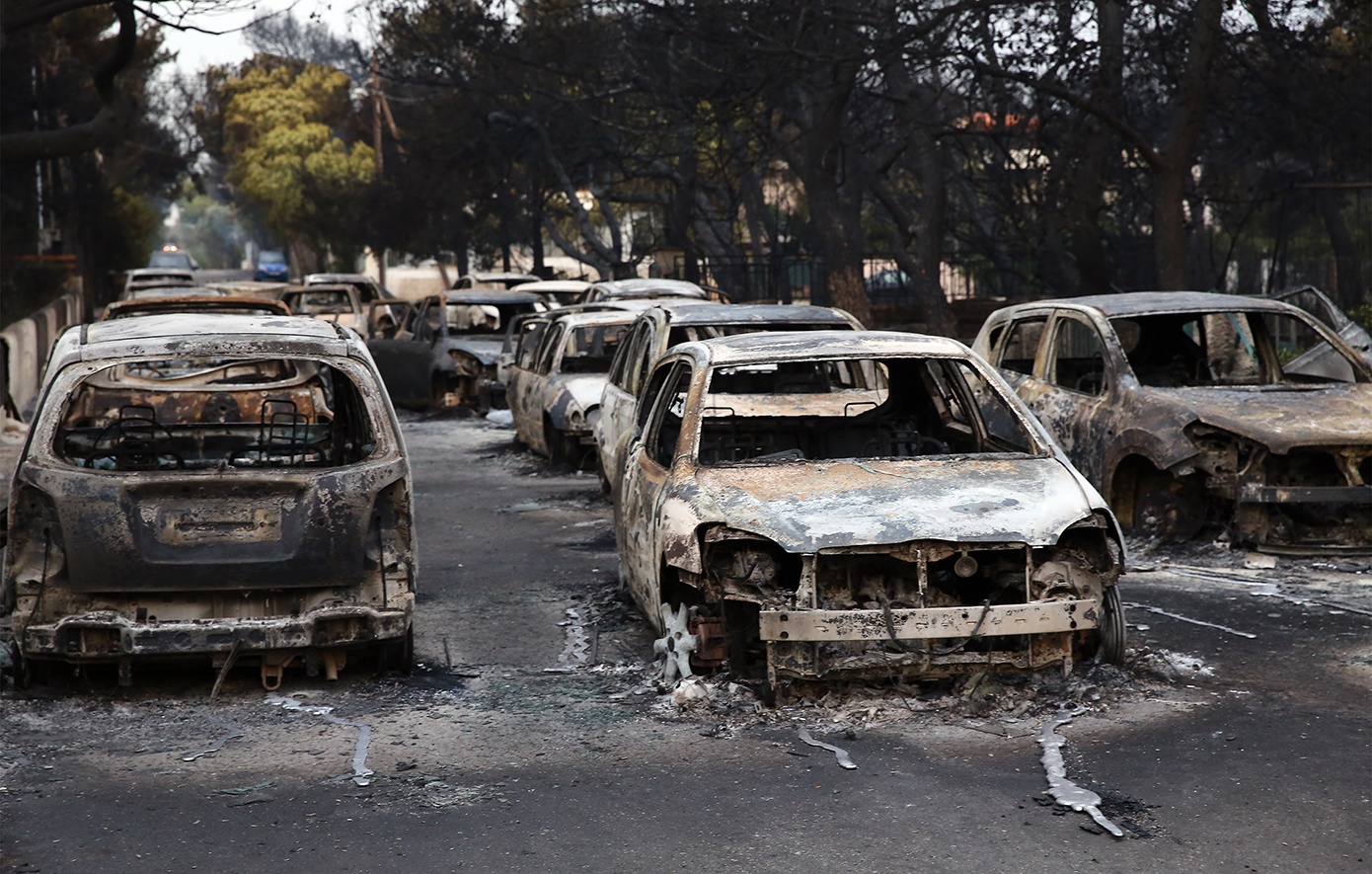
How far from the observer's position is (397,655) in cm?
638

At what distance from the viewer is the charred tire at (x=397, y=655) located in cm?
634

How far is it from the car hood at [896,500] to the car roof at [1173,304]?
3.84 m

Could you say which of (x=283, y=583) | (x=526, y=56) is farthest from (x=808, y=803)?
(x=526, y=56)

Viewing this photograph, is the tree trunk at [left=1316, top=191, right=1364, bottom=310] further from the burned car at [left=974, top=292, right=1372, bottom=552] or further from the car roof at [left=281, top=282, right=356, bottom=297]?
the car roof at [left=281, top=282, right=356, bottom=297]

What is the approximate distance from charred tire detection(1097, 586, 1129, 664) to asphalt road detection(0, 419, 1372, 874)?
95 mm

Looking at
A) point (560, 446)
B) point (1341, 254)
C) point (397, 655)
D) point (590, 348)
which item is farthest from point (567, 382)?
point (1341, 254)

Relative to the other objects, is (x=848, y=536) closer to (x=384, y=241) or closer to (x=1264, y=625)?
(x=1264, y=625)

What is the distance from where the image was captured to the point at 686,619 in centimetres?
606

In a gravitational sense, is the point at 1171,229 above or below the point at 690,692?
above

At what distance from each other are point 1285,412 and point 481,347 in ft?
42.6

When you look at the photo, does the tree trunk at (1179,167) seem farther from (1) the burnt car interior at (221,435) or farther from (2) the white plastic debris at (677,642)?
(2) the white plastic debris at (677,642)

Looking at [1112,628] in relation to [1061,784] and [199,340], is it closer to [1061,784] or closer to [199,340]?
[1061,784]

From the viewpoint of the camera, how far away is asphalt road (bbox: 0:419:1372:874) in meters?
4.39

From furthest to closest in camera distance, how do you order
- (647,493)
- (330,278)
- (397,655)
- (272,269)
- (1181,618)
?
1. (272,269)
2. (330,278)
3. (1181,618)
4. (647,493)
5. (397,655)
